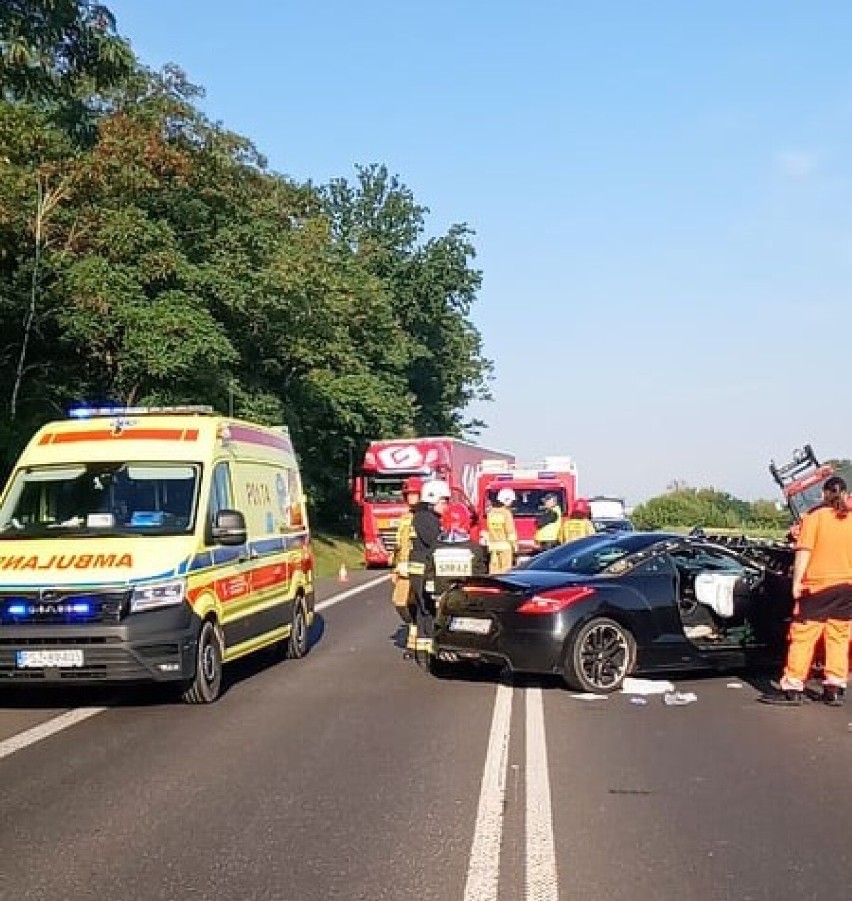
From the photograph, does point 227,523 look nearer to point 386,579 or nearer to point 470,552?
point 470,552

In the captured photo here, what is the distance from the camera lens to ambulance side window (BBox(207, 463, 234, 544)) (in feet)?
34.9

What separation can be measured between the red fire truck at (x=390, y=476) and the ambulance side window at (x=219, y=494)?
21.7 m

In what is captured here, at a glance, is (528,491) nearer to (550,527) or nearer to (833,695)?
(550,527)

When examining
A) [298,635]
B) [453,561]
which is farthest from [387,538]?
[453,561]

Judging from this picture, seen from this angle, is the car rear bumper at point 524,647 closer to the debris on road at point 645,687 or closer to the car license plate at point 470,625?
the car license plate at point 470,625

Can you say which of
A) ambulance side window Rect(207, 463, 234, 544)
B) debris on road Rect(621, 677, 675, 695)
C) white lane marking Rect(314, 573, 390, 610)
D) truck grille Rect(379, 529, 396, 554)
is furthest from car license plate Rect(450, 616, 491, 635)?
truck grille Rect(379, 529, 396, 554)

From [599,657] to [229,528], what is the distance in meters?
3.30

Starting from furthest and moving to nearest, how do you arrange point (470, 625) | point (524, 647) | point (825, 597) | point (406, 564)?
point (406, 564) < point (470, 625) < point (524, 647) < point (825, 597)

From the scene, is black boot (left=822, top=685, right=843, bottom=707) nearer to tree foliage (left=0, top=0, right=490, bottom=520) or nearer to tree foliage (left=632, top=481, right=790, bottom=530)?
tree foliage (left=0, top=0, right=490, bottom=520)

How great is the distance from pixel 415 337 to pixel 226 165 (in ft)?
98.9

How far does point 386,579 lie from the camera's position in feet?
96.2

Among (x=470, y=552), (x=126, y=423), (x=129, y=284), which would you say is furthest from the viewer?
(x=129, y=284)

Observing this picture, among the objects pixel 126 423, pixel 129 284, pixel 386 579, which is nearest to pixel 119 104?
pixel 129 284

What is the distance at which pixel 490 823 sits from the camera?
6363 millimetres
